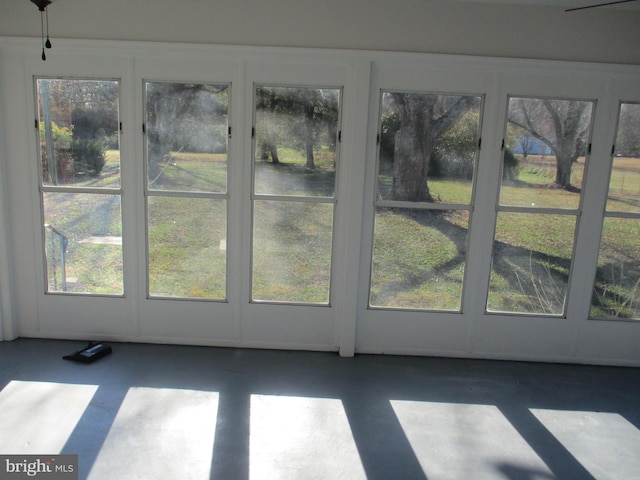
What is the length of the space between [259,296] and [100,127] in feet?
5.65

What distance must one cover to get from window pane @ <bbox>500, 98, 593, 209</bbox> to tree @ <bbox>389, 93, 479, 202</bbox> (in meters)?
0.40

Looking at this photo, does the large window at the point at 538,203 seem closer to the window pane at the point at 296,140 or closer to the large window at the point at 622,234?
the large window at the point at 622,234

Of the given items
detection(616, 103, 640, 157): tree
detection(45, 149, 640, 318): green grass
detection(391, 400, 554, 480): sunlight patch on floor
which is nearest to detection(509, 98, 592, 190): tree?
detection(45, 149, 640, 318): green grass

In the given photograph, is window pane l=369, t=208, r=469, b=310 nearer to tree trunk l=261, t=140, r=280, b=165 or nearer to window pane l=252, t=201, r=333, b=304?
window pane l=252, t=201, r=333, b=304

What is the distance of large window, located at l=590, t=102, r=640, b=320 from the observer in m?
3.43

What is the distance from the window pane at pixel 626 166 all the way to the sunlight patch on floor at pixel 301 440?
2.56 meters

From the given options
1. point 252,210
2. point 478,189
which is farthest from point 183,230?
point 478,189

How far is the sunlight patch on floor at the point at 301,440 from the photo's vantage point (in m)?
2.32

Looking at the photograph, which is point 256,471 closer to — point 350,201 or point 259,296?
point 259,296

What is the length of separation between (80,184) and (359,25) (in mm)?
2361

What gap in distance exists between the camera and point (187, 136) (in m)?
3.46

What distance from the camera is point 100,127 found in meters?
3.46
